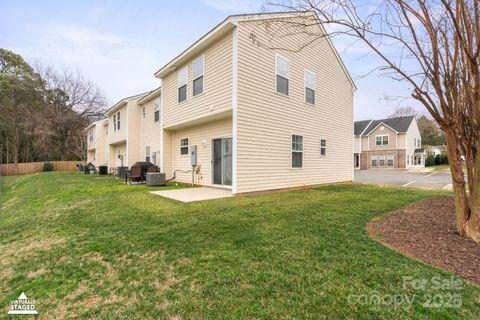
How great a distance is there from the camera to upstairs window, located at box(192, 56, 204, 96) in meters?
9.83

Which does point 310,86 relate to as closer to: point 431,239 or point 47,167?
point 431,239

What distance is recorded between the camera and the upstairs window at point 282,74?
9.50 m

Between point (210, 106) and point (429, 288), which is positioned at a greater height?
point (210, 106)

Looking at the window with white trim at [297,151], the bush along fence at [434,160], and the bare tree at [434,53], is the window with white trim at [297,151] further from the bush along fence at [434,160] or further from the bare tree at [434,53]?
the bush along fence at [434,160]

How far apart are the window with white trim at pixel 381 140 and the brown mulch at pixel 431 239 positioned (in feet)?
101

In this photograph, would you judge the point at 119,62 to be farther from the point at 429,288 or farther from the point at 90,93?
the point at 429,288

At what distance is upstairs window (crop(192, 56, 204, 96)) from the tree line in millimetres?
25394

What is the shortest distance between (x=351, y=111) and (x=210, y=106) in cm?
911

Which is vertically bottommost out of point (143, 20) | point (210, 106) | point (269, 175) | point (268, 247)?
point (268, 247)

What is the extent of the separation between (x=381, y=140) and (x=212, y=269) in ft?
121

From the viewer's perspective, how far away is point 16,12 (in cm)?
1213

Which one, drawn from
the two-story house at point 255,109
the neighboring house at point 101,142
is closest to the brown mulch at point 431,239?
the two-story house at point 255,109

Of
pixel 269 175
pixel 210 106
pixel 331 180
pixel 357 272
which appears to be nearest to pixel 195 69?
pixel 210 106

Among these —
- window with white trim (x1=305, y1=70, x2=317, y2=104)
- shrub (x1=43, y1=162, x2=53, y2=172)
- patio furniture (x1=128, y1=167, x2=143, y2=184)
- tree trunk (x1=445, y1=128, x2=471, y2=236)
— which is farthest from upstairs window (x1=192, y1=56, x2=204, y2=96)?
shrub (x1=43, y1=162, x2=53, y2=172)
